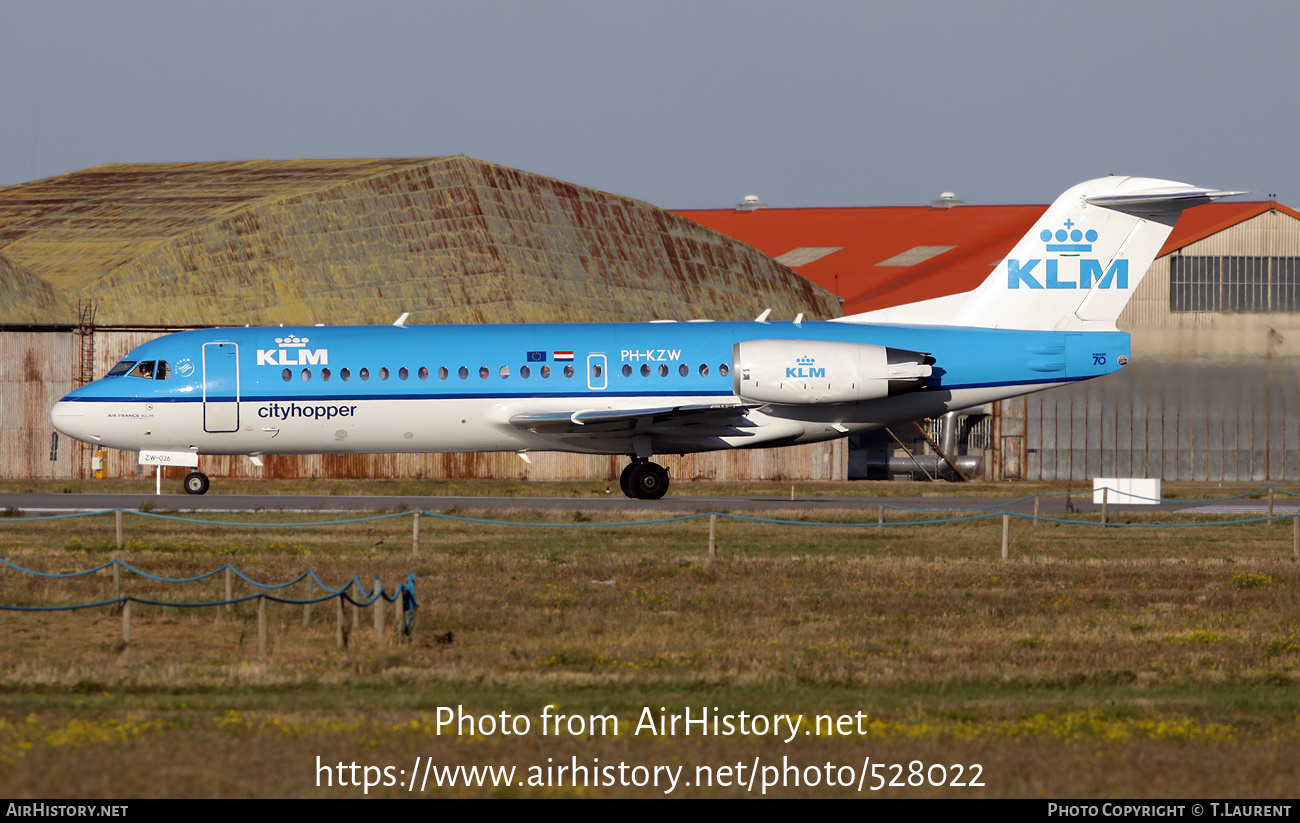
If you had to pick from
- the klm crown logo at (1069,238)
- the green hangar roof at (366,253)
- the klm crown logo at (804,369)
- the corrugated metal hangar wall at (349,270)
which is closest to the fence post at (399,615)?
the klm crown logo at (804,369)

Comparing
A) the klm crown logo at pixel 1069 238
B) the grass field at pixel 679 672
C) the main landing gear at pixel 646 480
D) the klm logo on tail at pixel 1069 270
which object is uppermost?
the klm crown logo at pixel 1069 238

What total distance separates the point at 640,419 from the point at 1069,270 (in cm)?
1075

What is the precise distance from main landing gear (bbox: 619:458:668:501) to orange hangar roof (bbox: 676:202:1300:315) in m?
24.3

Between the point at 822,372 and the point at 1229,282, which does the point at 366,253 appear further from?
the point at 1229,282

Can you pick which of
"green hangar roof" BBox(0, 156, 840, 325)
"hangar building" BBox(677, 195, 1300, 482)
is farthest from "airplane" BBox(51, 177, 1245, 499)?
"green hangar roof" BBox(0, 156, 840, 325)

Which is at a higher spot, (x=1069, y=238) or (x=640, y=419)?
(x=1069, y=238)

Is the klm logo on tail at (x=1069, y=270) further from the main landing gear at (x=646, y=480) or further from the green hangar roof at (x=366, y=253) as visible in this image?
the green hangar roof at (x=366, y=253)

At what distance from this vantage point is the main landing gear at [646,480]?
32.4 m

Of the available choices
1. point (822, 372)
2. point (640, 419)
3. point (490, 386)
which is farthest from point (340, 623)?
point (822, 372)

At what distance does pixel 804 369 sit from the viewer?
30344 mm

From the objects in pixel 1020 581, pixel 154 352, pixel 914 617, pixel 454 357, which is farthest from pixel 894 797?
pixel 154 352

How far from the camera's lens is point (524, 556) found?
2100 cm

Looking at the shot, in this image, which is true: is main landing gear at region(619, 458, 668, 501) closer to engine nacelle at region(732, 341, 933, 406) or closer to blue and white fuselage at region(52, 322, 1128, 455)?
blue and white fuselage at region(52, 322, 1128, 455)

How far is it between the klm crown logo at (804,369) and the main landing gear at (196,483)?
1479 centimetres
